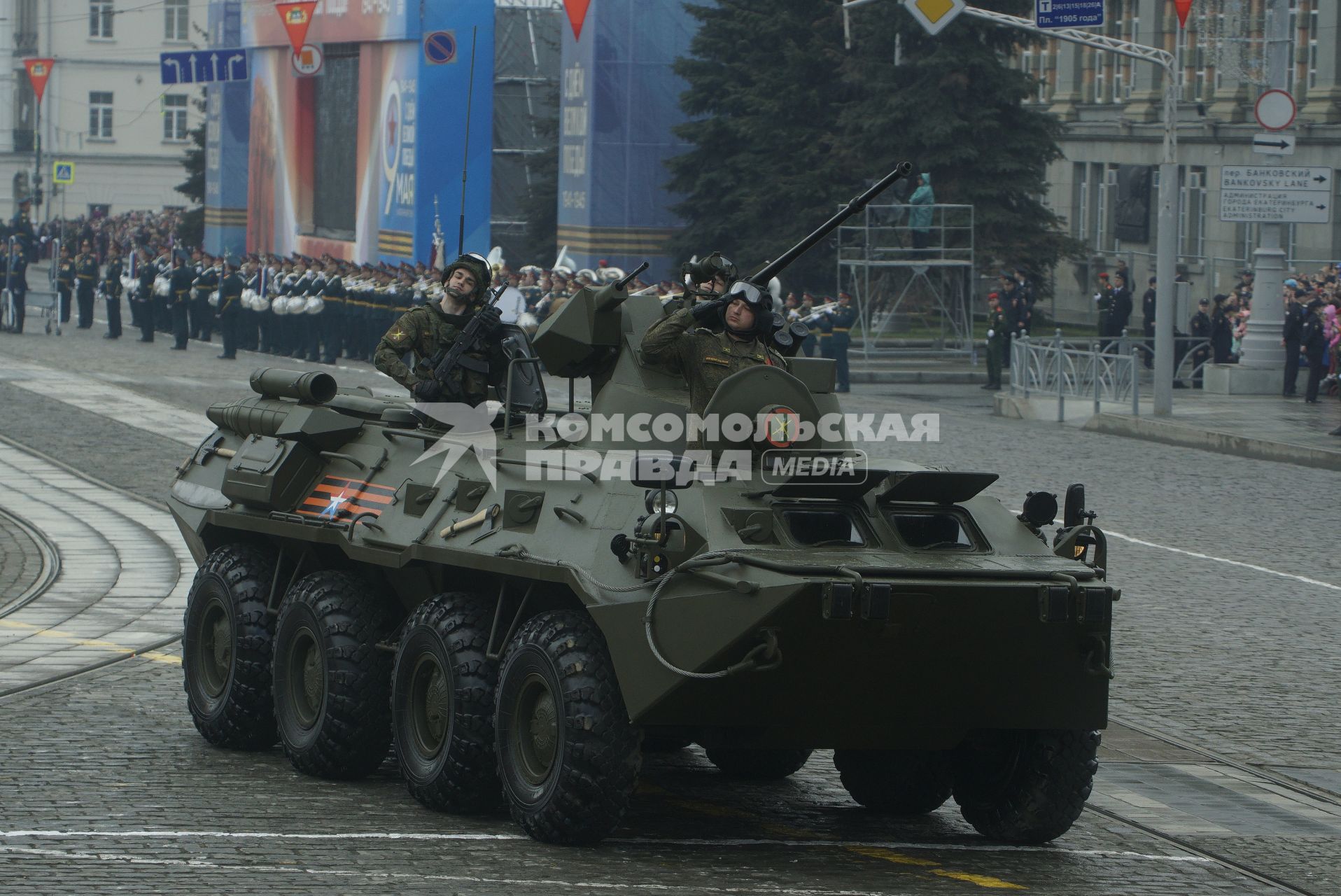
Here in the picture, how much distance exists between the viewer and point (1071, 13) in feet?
94.7

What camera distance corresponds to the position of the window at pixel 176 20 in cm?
8831

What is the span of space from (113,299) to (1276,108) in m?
25.1

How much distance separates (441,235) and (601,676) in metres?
38.1

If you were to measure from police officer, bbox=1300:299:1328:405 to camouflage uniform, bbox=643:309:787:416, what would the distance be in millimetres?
21960

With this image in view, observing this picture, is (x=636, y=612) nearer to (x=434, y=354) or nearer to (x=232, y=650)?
(x=232, y=650)

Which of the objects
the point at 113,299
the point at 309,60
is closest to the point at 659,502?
the point at 113,299

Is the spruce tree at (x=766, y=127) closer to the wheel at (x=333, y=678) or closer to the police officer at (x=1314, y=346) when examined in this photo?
the police officer at (x=1314, y=346)

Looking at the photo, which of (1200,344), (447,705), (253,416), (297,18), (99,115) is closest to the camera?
(447,705)

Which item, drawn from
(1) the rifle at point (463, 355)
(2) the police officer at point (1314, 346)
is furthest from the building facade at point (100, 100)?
(1) the rifle at point (463, 355)

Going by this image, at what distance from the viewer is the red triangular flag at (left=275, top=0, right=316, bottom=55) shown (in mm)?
47594

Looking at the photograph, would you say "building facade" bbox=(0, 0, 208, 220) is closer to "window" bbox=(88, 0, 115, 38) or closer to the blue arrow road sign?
"window" bbox=(88, 0, 115, 38)

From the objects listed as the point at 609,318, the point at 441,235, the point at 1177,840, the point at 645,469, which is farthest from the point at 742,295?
the point at 441,235

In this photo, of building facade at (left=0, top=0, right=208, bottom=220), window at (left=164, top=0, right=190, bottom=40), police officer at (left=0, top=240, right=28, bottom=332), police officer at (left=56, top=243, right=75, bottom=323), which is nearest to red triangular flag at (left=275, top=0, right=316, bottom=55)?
police officer at (left=56, top=243, right=75, bottom=323)

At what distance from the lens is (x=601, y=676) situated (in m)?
8.54
